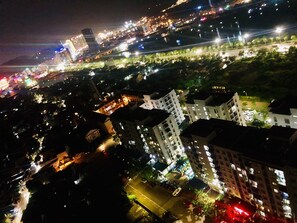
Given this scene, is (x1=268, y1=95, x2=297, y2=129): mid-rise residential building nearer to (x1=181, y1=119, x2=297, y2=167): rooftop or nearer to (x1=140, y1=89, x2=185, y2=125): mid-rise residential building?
(x1=181, y1=119, x2=297, y2=167): rooftop

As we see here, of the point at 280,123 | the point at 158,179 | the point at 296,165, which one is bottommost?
the point at 158,179

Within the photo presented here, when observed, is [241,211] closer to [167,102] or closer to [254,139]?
[254,139]

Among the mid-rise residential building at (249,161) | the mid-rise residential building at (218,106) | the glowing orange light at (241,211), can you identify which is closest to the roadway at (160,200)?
the mid-rise residential building at (249,161)

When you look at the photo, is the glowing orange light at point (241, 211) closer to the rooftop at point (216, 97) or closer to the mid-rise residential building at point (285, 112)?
the mid-rise residential building at point (285, 112)

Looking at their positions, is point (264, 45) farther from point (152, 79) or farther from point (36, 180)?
point (36, 180)

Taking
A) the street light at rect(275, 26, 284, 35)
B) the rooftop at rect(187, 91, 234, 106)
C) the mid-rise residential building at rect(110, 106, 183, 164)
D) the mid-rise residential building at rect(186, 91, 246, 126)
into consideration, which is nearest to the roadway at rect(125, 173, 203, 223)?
the mid-rise residential building at rect(110, 106, 183, 164)

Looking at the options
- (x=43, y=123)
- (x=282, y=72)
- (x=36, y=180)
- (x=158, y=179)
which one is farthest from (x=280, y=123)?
(x=43, y=123)
